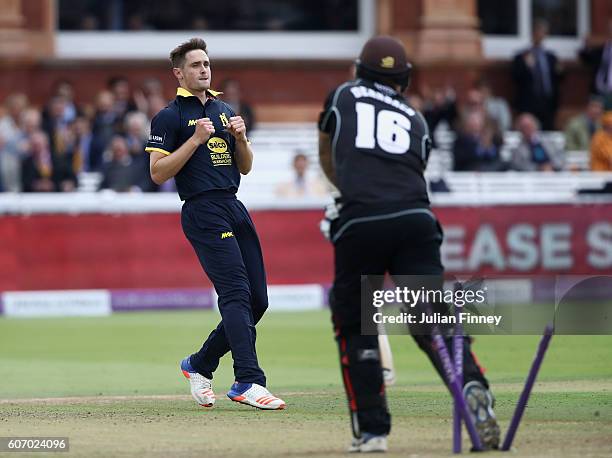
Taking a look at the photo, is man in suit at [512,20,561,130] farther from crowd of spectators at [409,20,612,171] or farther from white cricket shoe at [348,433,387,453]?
white cricket shoe at [348,433,387,453]

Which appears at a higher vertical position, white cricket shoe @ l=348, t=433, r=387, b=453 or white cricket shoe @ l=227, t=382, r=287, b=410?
white cricket shoe @ l=348, t=433, r=387, b=453

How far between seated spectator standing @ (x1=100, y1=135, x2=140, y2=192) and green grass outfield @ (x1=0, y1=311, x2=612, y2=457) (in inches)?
94.6

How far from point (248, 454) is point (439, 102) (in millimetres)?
15321

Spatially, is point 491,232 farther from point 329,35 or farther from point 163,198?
point 329,35

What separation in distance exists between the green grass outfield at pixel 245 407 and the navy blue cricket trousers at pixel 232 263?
385 millimetres

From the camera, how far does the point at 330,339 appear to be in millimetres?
15586

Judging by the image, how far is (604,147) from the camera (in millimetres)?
21281

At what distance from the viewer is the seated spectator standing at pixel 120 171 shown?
1986 cm

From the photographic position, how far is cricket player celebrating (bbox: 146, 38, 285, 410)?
9688 mm

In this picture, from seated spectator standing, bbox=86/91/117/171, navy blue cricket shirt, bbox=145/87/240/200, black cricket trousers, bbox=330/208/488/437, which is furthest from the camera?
seated spectator standing, bbox=86/91/117/171

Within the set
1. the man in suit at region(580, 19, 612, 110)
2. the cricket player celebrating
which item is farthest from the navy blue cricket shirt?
the man in suit at region(580, 19, 612, 110)

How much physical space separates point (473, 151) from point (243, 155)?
11933 mm

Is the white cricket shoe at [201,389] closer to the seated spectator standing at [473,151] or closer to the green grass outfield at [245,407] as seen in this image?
the green grass outfield at [245,407]

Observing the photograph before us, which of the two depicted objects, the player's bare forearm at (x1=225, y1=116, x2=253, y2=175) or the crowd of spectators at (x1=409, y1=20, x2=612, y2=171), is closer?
the player's bare forearm at (x1=225, y1=116, x2=253, y2=175)
